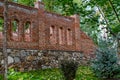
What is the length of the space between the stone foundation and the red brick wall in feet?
1.02

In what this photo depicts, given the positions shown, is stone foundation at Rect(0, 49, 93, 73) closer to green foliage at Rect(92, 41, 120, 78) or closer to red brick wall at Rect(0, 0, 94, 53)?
red brick wall at Rect(0, 0, 94, 53)

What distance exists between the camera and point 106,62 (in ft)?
48.0

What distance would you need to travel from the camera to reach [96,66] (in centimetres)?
1492

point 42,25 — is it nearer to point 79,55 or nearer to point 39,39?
point 39,39

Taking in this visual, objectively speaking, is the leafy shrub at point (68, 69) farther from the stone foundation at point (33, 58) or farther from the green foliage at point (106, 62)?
the stone foundation at point (33, 58)

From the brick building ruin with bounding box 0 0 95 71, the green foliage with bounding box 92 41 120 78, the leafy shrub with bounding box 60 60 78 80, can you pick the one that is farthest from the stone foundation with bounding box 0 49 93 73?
the green foliage with bounding box 92 41 120 78

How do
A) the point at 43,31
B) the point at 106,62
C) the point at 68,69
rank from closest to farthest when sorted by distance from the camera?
the point at 68,69 < the point at 106,62 < the point at 43,31

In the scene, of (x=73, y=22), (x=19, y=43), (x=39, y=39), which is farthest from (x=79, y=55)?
(x=19, y=43)

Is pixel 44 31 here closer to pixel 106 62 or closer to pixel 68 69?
pixel 106 62

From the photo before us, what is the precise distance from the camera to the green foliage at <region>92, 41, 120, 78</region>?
14.5m

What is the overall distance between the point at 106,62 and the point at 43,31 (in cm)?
431

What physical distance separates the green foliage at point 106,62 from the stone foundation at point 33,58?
3.04 meters

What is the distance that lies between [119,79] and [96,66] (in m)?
1.45

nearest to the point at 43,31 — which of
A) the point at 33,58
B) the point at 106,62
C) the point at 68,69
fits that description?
the point at 33,58
